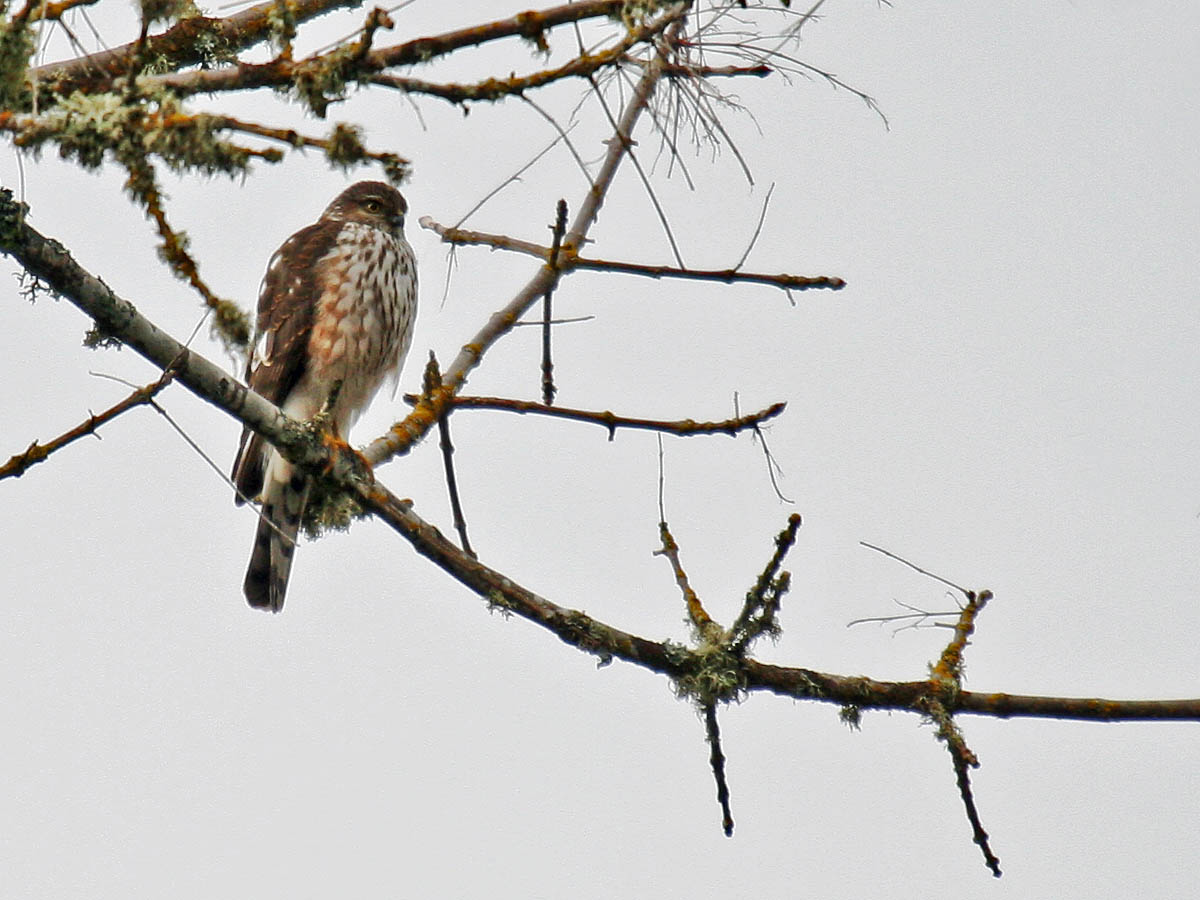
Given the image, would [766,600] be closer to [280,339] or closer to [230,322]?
[230,322]

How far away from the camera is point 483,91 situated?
2.47 m

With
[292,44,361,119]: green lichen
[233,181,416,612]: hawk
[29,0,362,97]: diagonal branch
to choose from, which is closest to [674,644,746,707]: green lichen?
[292,44,361,119]: green lichen

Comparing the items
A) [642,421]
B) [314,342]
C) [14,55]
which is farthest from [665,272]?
[314,342]

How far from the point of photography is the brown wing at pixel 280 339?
5.61m

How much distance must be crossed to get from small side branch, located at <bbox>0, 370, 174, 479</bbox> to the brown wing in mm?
2748

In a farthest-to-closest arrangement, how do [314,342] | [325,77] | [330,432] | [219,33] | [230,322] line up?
[314,342]
[219,33]
[330,432]
[230,322]
[325,77]

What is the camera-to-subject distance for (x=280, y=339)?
5.80 meters

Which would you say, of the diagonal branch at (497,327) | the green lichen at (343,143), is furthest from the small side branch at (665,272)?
the green lichen at (343,143)

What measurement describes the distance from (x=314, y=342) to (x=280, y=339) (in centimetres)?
14

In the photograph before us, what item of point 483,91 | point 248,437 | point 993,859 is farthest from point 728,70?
point 248,437

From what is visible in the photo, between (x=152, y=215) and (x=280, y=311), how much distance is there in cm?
336

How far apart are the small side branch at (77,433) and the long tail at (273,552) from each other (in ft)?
8.43

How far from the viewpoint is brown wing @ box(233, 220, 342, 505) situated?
561 centimetres

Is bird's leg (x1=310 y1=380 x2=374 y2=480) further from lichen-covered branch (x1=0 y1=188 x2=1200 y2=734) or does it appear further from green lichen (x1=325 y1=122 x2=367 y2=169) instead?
green lichen (x1=325 y1=122 x2=367 y2=169)
